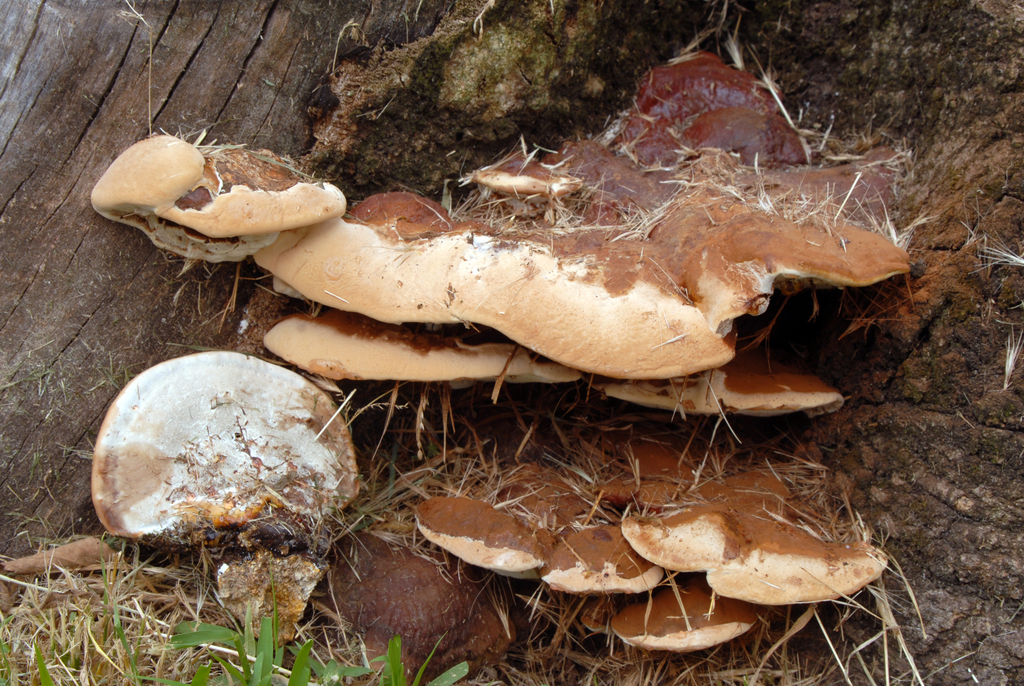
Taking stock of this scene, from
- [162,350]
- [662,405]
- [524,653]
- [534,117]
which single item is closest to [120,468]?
[162,350]

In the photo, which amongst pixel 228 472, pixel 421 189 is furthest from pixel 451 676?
pixel 421 189

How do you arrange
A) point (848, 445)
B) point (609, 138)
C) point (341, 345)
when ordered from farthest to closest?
point (609, 138) → point (848, 445) → point (341, 345)

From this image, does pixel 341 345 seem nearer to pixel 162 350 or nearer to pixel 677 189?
pixel 162 350

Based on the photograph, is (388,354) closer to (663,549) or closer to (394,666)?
(394,666)

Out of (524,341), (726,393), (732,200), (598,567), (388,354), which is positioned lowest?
(598,567)

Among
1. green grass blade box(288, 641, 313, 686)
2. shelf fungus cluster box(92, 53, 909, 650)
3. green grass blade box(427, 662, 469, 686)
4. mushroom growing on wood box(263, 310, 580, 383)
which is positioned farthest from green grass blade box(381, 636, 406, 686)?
mushroom growing on wood box(263, 310, 580, 383)

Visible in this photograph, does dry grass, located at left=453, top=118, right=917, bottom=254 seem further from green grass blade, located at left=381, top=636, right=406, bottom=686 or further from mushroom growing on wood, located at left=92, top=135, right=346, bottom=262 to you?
green grass blade, located at left=381, top=636, right=406, bottom=686
